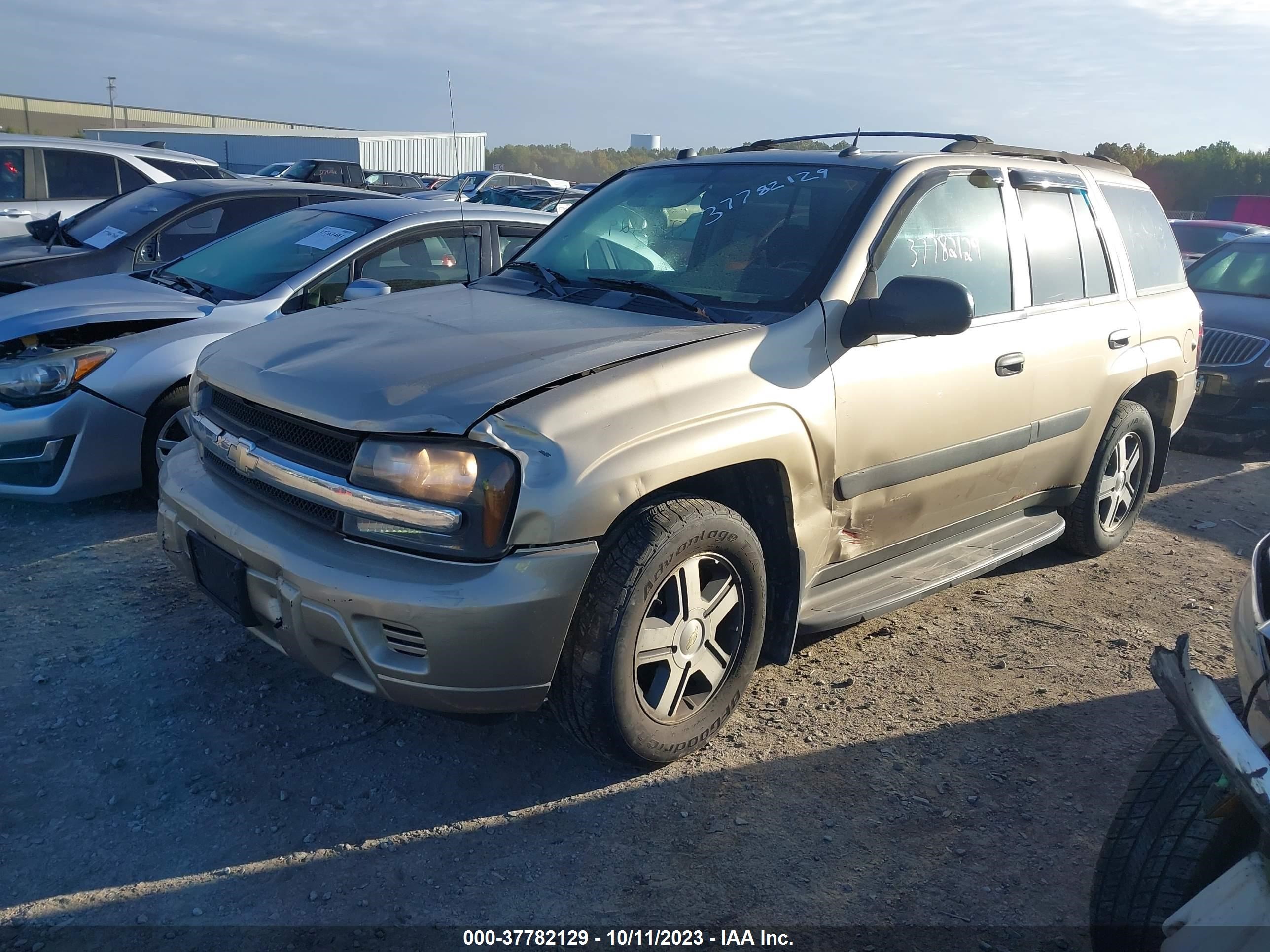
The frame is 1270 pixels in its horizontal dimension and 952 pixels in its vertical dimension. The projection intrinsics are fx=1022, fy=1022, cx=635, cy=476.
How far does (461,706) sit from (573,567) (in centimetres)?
47

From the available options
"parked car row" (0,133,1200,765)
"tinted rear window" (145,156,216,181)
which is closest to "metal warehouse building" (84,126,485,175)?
"tinted rear window" (145,156,216,181)

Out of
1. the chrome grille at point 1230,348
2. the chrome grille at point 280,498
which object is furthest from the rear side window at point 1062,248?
the chrome grille at point 1230,348

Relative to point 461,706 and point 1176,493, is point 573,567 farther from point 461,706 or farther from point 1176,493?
point 1176,493

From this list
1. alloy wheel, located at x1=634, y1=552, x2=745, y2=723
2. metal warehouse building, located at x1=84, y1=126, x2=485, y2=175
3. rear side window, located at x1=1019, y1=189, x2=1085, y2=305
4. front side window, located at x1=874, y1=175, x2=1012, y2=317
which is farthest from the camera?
metal warehouse building, located at x1=84, y1=126, x2=485, y2=175

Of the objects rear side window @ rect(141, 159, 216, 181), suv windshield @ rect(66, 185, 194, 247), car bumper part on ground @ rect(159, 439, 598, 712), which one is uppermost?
rear side window @ rect(141, 159, 216, 181)

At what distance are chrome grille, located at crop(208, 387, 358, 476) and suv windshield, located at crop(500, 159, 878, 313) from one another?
4.20ft

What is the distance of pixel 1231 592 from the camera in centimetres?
492

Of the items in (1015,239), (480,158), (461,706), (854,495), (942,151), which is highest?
(480,158)

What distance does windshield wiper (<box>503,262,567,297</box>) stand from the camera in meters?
3.76

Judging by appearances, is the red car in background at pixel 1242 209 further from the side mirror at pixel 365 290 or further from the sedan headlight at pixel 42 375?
the sedan headlight at pixel 42 375

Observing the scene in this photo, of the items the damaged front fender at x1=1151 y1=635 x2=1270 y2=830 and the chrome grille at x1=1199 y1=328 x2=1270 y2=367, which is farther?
the chrome grille at x1=1199 y1=328 x2=1270 y2=367

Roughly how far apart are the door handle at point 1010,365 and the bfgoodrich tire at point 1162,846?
1897mm

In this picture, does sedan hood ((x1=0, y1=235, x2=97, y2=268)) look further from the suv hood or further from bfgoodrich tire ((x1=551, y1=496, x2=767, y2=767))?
bfgoodrich tire ((x1=551, y1=496, x2=767, y2=767))

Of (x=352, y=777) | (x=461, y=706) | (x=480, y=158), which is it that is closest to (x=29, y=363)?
(x=352, y=777)
